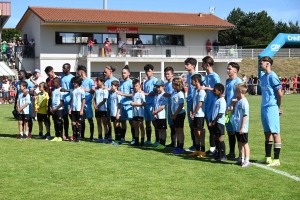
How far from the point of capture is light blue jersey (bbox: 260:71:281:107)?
Result: 9633 millimetres

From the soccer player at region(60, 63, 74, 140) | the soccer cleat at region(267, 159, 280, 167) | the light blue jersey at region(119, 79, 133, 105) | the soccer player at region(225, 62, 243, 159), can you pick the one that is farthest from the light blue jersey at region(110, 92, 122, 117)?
the soccer cleat at region(267, 159, 280, 167)

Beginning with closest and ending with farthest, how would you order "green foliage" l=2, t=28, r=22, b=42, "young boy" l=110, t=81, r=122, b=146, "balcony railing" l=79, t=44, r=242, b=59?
"young boy" l=110, t=81, r=122, b=146, "balcony railing" l=79, t=44, r=242, b=59, "green foliage" l=2, t=28, r=22, b=42

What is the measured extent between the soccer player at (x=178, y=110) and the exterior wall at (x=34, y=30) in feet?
114

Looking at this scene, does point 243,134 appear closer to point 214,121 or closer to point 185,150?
point 214,121

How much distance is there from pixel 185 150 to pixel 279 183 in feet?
12.7

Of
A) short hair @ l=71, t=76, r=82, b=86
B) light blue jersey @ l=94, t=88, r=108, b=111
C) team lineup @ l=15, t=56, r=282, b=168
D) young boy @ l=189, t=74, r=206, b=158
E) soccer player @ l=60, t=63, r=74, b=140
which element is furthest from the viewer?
soccer player @ l=60, t=63, r=74, b=140

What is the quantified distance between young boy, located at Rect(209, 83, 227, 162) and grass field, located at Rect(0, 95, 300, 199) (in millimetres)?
272

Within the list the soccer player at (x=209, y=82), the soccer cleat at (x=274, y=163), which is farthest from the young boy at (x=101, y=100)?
the soccer cleat at (x=274, y=163)

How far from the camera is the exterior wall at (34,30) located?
4521 centimetres

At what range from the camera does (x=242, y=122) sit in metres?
9.59

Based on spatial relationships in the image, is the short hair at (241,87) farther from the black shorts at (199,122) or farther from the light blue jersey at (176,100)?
the light blue jersey at (176,100)

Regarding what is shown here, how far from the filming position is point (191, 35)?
50406 millimetres

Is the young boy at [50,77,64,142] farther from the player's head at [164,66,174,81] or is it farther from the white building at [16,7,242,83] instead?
the white building at [16,7,242,83]

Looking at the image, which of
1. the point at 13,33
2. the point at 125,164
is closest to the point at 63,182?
the point at 125,164
